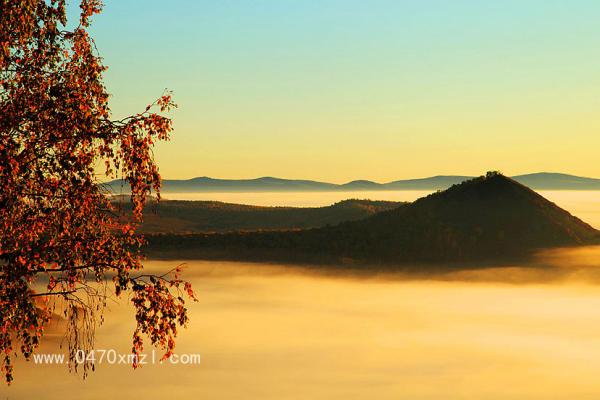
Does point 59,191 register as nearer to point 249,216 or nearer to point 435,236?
point 435,236

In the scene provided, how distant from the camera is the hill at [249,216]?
133125mm

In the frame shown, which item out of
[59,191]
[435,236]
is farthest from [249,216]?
[59,191]

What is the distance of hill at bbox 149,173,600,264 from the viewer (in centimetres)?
6875

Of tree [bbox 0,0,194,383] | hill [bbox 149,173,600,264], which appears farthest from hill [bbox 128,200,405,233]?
tree [bbox 0,0,194,383]

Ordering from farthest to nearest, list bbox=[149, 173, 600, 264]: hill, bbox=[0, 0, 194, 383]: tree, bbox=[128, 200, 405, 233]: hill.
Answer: bbox=[128, 200, 405, 233]: hill → bbox=[149, 173, 600, 264]: hill → bbox=[0, 0, 194, 383]: tree

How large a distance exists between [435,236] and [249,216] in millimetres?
81582

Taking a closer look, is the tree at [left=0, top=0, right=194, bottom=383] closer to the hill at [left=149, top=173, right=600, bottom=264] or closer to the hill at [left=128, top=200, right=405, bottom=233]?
the hill at [left=149, top=173, right=600, bottom=264]

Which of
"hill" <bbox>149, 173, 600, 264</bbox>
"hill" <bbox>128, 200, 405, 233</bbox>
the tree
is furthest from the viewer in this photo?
"hill" <bbox>128, 200, 405, 233</bbox>

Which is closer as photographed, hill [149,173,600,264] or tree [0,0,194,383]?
tree [0,0,194,383]

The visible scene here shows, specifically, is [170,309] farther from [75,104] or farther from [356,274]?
[356,274]

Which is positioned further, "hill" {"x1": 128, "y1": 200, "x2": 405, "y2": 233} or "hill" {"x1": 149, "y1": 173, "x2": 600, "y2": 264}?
"hill" {"x1": 128, "y1": 200, "x2": 405, "y2": 233}

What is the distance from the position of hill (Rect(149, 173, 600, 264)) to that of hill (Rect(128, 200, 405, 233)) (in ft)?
166

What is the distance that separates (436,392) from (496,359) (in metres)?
6.21

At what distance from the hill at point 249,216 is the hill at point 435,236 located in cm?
5059
